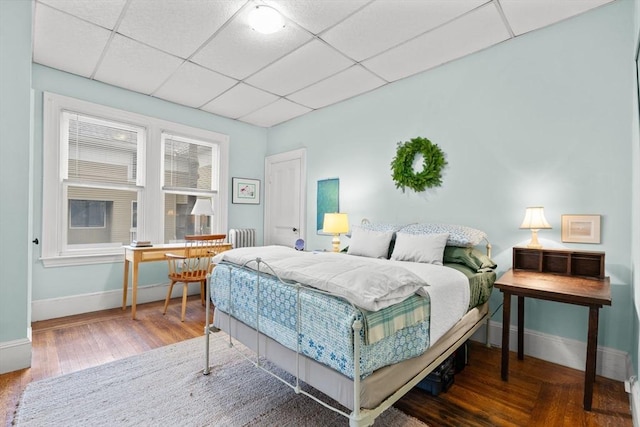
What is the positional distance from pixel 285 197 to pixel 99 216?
2.49 m

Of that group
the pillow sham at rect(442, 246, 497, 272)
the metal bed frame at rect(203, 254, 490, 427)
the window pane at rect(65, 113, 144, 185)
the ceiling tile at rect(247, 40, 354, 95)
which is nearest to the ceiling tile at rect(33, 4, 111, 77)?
the window pane at rect(65, 113, 144, 185)

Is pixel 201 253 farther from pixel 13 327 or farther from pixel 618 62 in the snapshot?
pixel 618 62

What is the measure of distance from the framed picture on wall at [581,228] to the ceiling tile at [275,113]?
11.0ft

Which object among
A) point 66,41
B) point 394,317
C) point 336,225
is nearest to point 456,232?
point 336,225

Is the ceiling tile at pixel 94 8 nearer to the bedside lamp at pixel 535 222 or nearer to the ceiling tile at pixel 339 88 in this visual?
the ceiling tile at pixel 339 88

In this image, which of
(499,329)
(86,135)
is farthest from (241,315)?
(86,135)

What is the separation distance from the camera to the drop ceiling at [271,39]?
2.28 m

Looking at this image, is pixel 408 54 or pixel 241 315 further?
pixel 408 54

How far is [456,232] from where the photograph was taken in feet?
9.03

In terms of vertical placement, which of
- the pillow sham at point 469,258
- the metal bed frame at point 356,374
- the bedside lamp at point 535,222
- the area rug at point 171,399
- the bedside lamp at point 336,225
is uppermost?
the bedside lamp at point 535,222

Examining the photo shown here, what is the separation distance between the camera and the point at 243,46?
2.78 metres

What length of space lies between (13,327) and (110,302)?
56.7 inches

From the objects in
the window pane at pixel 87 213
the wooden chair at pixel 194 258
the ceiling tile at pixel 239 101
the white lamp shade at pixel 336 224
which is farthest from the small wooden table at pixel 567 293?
the window pane at pixel 87 213

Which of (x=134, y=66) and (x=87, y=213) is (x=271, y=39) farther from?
(x=87, y=213)
